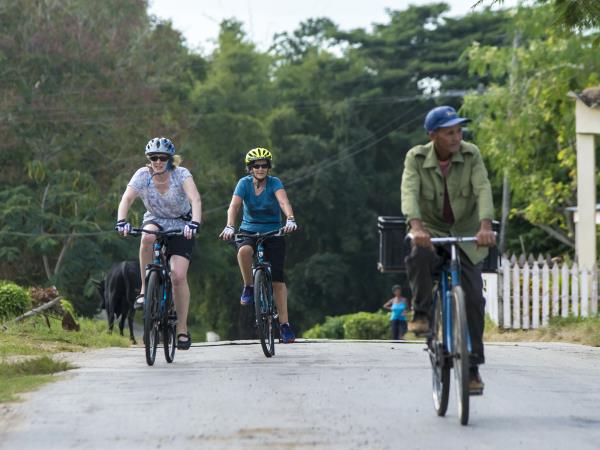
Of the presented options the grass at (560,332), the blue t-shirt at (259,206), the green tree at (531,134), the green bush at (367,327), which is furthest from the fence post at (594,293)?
the green bush at (367,327)

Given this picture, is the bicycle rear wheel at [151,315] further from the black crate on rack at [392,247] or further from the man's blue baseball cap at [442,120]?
the man's blue baseball cap at [442,120]

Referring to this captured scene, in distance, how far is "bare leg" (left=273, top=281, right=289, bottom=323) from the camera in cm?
1383

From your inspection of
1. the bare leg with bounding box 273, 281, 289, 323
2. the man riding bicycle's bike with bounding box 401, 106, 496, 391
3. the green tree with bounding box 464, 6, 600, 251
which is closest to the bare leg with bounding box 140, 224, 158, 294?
the bare leg with bounding box 273, 281, 289, 323

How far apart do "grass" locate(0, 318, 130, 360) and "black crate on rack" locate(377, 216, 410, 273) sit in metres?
5.08

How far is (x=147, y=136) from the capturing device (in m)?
45.9

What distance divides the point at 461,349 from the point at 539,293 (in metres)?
15.3

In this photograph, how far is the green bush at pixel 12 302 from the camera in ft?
60.4

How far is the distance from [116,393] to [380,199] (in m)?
56.3

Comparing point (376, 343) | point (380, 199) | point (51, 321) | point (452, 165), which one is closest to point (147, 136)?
point (380, 199)

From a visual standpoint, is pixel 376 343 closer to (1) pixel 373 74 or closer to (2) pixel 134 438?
(2) pixel 134 438

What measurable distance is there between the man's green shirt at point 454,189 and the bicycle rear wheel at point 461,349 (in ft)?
1.50

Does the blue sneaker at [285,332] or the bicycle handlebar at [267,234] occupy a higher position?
the bicycle handlebar at [267,234]

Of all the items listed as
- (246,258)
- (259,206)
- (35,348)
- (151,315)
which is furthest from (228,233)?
(35,348)

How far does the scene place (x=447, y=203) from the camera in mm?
8609
